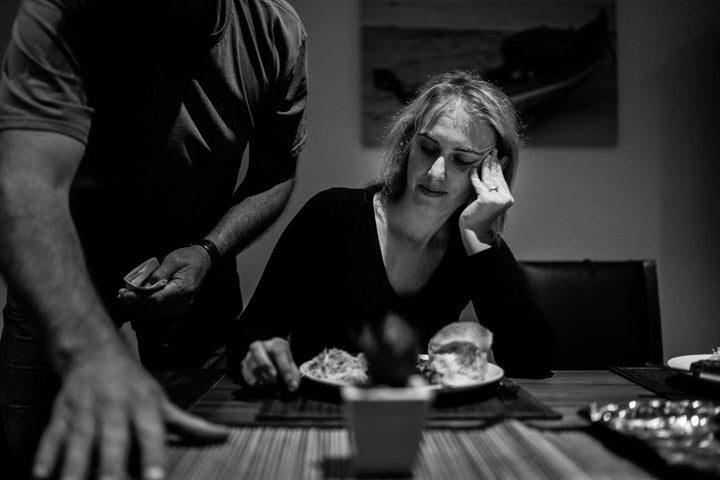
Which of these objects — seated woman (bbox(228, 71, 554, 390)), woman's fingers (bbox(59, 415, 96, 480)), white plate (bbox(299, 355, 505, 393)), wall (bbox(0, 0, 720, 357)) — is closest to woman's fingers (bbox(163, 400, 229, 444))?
woman's fingers (bbox(59, 415, 96, 480))

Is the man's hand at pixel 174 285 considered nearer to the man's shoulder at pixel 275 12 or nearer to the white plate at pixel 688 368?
the man's shoulder at pixel 275 12

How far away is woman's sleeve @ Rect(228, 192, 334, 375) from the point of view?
1.48 meters

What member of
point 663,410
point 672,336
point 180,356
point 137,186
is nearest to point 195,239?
point 137,186

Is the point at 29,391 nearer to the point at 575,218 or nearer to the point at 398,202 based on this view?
the point at 398,202

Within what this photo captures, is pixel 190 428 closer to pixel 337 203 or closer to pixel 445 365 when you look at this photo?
pixel 445 365

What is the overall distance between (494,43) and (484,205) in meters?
1.58

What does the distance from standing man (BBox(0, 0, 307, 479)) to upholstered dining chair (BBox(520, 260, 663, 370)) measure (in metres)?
0.93

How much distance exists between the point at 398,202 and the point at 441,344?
0.78 meters

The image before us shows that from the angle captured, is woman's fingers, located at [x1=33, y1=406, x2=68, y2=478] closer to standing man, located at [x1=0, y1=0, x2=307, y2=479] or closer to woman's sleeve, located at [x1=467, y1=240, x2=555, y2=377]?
standing man, located at [x1=0, y1=0, x2=307, y2=479]

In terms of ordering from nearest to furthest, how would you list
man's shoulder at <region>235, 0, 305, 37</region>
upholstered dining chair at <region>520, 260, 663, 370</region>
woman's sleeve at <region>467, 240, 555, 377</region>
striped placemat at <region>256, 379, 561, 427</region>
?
striped placemat at <region>256, 379, 561, 427</region>
woman's sleeve at <region>467, 240, 555, 377</region>
man's shoulder at <region>235, 0, 305, 37</region>
upholstered dining chair at <region>520, 260, 663, 370</region>

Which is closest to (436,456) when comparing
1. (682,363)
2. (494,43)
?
(682,363)

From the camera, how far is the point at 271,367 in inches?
44.1

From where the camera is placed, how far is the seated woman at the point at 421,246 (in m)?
1.62

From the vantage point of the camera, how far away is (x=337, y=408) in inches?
40.3
